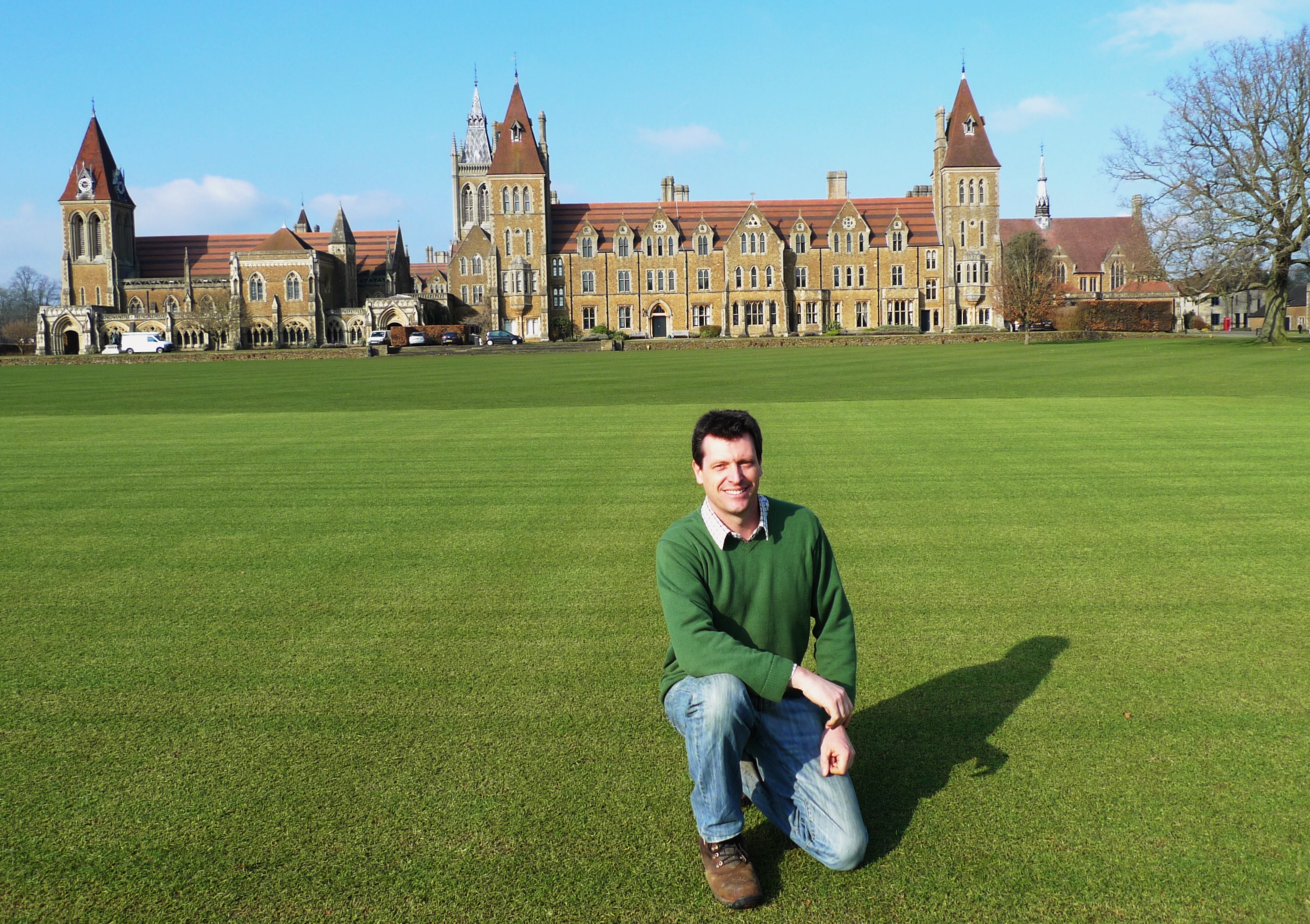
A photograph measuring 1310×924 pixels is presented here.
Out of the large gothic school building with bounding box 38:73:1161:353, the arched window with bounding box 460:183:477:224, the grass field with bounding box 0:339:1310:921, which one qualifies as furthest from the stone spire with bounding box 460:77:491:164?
the grass field with bounding box 0:339:1310:921

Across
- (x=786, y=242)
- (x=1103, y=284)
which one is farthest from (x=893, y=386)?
(x=1103, y=284)

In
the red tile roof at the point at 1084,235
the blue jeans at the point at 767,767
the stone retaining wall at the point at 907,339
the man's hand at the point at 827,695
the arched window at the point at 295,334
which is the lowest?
the blue jeans at the point at 767,767

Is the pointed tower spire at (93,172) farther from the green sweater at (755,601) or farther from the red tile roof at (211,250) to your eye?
the green sweater at (755,601)

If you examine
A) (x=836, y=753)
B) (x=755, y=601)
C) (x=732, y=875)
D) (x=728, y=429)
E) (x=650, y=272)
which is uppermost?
(x=650, y=272)

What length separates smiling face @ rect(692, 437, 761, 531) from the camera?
12.5 feet

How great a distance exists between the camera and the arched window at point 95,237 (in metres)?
97.4

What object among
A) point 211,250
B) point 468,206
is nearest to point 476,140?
point 468,206

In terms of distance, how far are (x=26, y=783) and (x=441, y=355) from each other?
2143 inches

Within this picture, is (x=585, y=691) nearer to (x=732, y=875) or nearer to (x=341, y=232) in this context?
(x=732, y=875)

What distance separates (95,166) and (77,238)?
667 centimetres

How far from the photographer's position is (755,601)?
3.94 metres

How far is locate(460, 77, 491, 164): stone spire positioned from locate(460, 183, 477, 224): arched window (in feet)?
12.9

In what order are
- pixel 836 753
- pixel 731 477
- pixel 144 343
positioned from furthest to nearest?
pixel 144 343 < pixel 731 477 < pixel 836 753

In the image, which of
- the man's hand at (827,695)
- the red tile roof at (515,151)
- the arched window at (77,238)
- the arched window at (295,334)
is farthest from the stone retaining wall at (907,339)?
the arched window at (77,238)
